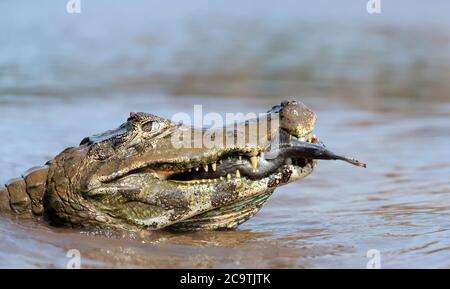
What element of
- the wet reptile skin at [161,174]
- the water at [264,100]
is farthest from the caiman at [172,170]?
the water at [264,100]

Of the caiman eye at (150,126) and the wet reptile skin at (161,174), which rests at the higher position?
the caiman eye at (150,126)

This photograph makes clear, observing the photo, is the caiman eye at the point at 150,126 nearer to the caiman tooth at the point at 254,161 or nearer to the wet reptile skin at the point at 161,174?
the wet reptile skin at the point at 161,174

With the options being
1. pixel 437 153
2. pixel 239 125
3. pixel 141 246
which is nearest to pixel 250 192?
pixel 239 125

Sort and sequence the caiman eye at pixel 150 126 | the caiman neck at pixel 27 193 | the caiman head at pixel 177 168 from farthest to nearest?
the caiman neck at pixel 27 193, the caiman eye at pixel 150 126, the caiman head at pixel 177 168

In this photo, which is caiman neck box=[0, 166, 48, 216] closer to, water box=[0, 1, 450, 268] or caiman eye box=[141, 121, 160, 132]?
water box=[0, 1, 450, 268]

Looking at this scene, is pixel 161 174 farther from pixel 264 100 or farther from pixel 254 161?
pixel 264 100

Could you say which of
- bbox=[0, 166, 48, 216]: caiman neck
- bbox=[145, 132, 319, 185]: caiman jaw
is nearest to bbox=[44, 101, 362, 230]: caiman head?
bbox=[145, 132, 319, 185]: caiman jaw
